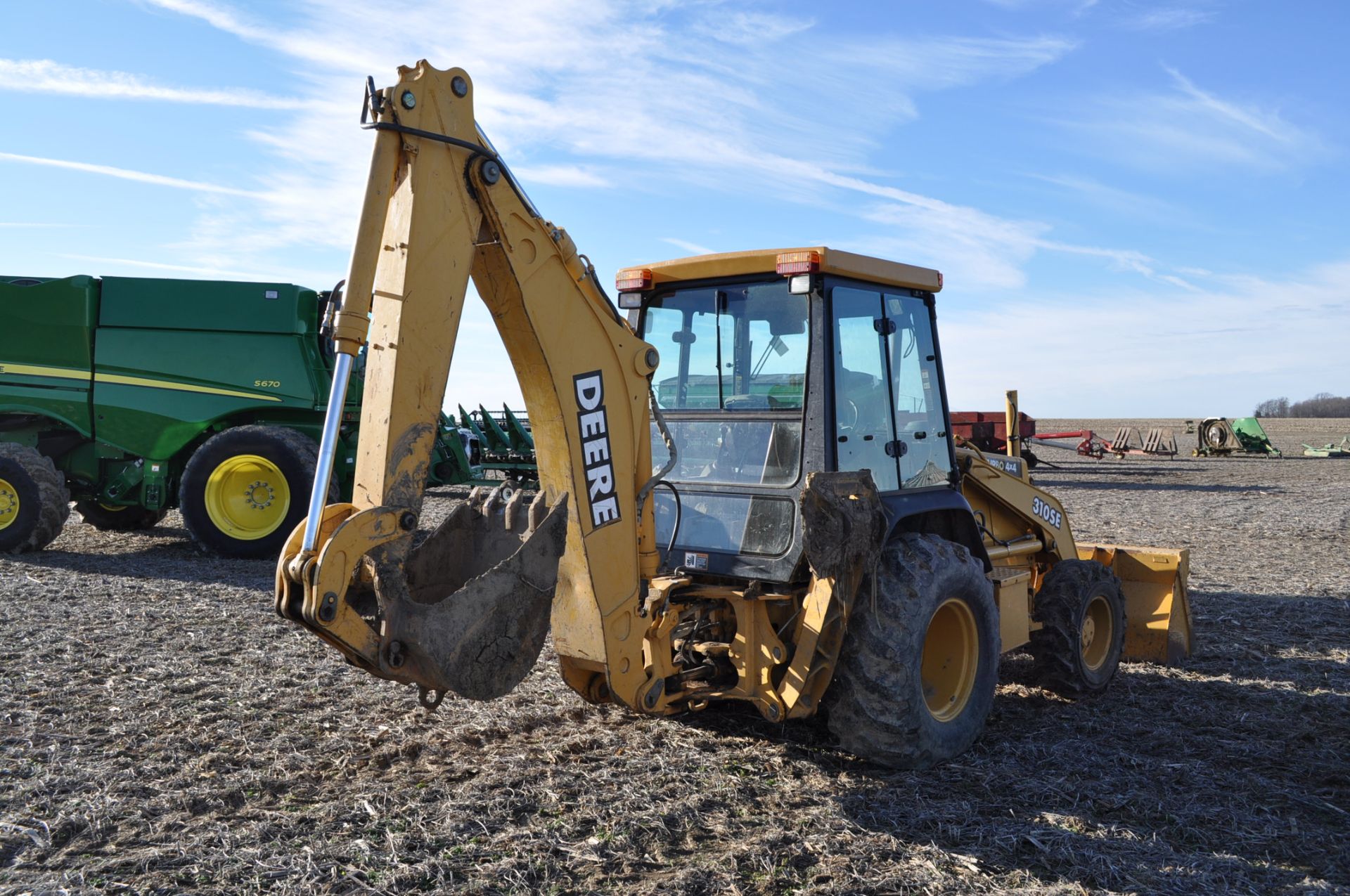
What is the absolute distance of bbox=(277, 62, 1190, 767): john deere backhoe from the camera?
12.0ft

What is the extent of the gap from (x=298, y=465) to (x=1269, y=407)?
99717 mm

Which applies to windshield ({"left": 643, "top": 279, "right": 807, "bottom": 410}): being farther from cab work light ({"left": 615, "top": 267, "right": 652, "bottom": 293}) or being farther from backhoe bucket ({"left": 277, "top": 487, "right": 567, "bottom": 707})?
backhoe bucket ({"left": 277, "top": 487, "right": 567, "bottom": 707})

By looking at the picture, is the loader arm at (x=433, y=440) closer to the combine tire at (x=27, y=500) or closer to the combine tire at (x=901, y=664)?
the combine tire at (x=901, y=664)

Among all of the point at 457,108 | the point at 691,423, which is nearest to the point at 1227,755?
the point at 691,423

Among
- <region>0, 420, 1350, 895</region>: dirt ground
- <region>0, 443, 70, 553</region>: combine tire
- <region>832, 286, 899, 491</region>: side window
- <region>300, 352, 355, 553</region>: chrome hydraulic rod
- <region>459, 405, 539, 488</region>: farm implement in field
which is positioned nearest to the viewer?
<region>300, 352, 355, 553</region>: chrome hydraulic rod

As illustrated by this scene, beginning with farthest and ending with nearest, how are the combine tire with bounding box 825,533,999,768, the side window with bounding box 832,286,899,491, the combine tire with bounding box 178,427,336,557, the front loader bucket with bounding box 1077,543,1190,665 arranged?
1. the combine tire with bounding box 178,427,336,557
2. the front loader bucket with bounding box 1077,543,1190,665
3. the side window with bounding box 832,286,899,491
4. the combine tire with bounding box 825,533,999,768

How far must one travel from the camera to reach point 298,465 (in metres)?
11.2

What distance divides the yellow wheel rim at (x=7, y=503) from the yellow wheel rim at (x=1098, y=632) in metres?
10.6

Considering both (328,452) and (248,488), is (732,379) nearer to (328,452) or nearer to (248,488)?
(328,452)

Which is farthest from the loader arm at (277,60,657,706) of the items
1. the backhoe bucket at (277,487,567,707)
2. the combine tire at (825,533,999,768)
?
the combine tire at (825,533,999,768)

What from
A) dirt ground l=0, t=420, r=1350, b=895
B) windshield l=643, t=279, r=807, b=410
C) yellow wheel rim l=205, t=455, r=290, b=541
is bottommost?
dirt ground l=0, t=420, r=1350, b=895

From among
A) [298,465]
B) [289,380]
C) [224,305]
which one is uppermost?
[224,305]

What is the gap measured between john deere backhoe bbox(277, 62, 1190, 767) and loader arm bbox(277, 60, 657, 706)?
1 centimetres

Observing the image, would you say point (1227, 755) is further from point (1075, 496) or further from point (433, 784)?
point (1075, 496)
